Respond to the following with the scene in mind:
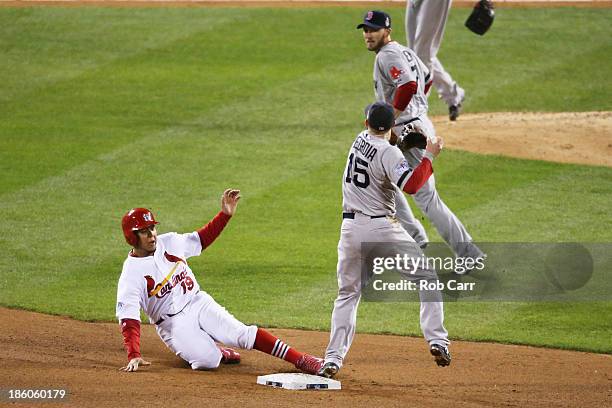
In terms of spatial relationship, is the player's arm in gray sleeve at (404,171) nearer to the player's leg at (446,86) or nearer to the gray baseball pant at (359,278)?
the gray baseball pant at (359,278)

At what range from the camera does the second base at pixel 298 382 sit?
741cm

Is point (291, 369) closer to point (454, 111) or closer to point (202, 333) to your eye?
point (202, 333)

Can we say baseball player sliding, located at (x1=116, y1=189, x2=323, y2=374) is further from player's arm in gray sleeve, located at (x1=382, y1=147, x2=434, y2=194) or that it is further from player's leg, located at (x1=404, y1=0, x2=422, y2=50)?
player's leg, located at (x1=404, y1=0, x2=422, y2=50)

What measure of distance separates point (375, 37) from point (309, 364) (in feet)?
10.8

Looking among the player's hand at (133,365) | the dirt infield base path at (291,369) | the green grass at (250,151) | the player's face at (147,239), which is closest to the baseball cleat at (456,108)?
the green grass at (250,151)

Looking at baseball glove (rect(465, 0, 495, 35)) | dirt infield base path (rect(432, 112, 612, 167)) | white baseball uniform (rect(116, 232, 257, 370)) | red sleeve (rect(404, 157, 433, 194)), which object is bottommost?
white baseball uniform (rect(116, 232, 257, 370))

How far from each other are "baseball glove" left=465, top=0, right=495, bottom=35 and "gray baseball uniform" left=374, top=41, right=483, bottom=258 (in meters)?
3.92

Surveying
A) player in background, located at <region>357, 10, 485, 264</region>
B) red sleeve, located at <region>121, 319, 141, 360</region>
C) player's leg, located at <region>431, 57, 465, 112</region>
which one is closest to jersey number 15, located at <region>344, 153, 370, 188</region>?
red sleeve, located at <region>121, 319, 141, 360</region>

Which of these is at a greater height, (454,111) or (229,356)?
(454,111)

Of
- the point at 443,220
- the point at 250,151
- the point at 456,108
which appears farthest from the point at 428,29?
the point at 443,220

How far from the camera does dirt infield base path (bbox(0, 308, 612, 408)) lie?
23.1 feet

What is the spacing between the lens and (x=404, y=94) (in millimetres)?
9969

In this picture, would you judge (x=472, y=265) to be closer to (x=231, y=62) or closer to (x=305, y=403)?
(x=305, y=403)

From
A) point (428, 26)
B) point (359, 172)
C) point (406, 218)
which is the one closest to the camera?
point (359, 172)
